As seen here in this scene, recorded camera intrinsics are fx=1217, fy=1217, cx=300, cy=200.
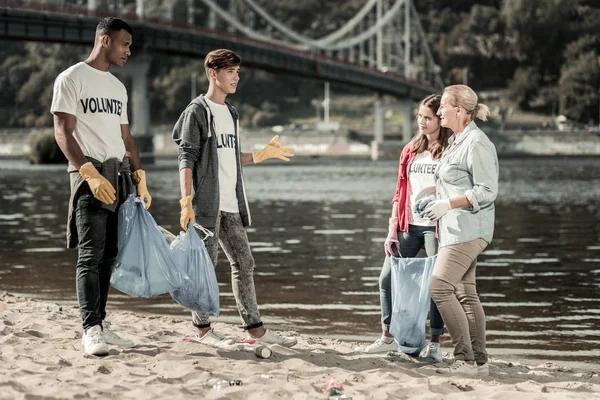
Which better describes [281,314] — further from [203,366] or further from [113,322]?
[203,366]

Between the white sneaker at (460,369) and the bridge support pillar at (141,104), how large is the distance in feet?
202

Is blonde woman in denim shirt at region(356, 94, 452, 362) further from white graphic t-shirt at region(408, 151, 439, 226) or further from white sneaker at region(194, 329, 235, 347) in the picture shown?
white sneaker at region(194, 329, 235, 347)

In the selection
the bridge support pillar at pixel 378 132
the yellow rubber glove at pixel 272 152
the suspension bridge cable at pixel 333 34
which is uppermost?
the suspension bridge cable at pixel 333 34

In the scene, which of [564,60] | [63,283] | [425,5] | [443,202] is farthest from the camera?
[425,5]

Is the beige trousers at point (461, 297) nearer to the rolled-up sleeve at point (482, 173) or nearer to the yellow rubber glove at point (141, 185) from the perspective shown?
the rolled-up sleeve at point (482, 173)

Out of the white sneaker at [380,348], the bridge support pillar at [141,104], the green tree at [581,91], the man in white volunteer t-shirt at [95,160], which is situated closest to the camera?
the man in white volunteer t-shirt at [95,160]

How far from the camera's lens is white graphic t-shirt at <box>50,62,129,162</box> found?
20.5 feet

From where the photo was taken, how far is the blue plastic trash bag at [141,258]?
6371 millimetres

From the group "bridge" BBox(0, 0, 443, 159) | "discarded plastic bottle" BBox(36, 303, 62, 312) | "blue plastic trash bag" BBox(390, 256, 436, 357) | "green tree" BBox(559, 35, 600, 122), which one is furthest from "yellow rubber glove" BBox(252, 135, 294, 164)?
"green tree" BBox(559, 35, 600, 122)

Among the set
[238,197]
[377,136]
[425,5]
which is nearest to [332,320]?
[238,197]

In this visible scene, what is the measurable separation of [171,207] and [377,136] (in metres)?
63.3

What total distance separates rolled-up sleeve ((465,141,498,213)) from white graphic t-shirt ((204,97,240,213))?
4.50 ft

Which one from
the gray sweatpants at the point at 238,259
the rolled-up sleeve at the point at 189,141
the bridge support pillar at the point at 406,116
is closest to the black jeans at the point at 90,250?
the rolled-up sleeve at the point at 189,141

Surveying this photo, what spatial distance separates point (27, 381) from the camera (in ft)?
18.2
